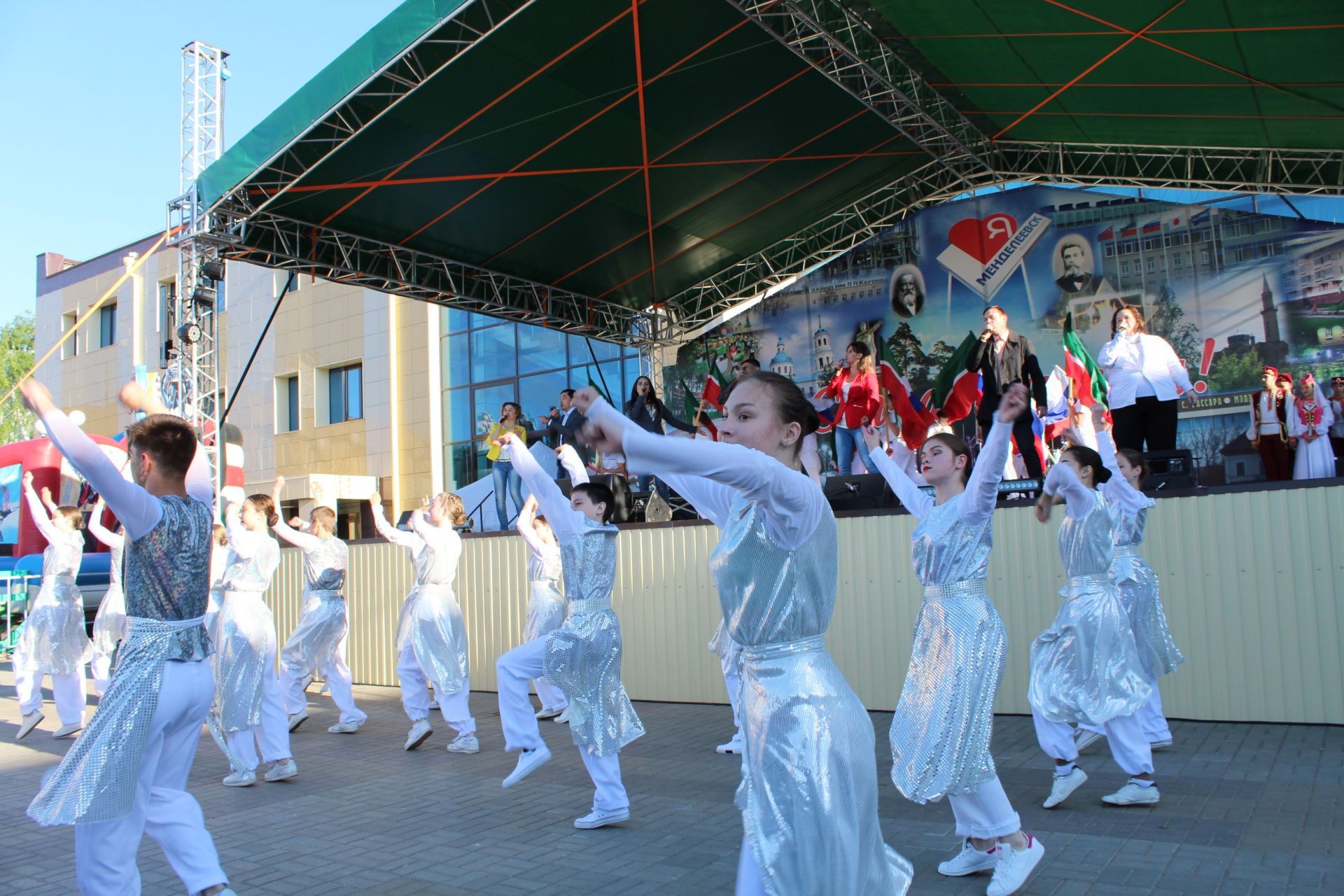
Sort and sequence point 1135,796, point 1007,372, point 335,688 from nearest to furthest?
1. point 1135,796
2. point 1007,372
3. point 335,688

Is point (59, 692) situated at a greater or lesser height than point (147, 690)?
lesser

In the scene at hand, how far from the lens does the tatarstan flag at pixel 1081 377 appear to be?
10.7m

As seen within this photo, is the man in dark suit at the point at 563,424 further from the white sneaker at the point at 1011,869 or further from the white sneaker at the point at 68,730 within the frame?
the white sneaker at the point at 1011,869

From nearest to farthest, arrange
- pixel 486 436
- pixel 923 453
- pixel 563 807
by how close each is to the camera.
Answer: pixel 923 453, pixel 563 807, pixel 486 436

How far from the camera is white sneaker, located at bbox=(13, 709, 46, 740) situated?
9.40 metres

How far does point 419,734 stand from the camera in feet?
27.1

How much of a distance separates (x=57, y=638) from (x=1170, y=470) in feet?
33.8

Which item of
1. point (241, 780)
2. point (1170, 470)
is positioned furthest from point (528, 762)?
point (1170, 470)

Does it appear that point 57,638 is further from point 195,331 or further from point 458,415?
point 458,415

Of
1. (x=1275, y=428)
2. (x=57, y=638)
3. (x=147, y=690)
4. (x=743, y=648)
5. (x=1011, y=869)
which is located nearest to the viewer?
(x=743, y=648)

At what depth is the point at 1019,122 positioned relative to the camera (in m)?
12.5

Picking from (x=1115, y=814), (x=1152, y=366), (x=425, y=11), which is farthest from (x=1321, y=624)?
(x=425, y=11)

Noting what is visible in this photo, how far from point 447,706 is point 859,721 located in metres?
6.35

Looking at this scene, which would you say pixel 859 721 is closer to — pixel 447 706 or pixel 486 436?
pixel 447 706
